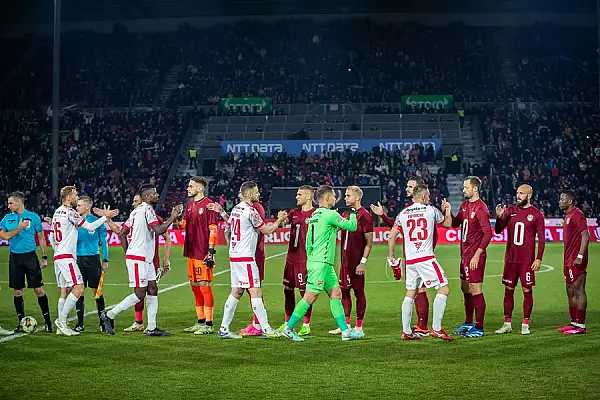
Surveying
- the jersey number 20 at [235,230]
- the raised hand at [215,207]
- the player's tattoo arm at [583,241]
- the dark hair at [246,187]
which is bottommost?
the player's tattoo arm at [583,241]

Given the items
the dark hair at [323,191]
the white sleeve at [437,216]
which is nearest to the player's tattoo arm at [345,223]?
the dark hair at [323,191]

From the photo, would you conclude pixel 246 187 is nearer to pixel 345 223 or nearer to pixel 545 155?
pixel 345 223

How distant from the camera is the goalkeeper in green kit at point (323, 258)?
11.8 m

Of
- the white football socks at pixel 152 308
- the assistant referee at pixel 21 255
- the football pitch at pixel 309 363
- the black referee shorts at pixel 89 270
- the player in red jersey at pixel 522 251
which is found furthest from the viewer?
the black referee shorts at pixel 89 270

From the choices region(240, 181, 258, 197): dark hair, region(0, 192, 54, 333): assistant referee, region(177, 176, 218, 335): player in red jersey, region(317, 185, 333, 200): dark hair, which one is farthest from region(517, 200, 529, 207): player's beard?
region(0, 192, 54, 333): assistant referee

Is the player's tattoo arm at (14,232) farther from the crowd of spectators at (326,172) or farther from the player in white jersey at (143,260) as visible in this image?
the crowd of spectators at (326,172)

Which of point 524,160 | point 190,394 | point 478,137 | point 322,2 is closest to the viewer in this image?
point 190,394

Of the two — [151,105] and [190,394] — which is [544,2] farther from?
[190,394]

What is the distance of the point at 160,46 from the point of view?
2154 inches

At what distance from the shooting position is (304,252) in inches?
510

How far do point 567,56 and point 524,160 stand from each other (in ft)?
40.9

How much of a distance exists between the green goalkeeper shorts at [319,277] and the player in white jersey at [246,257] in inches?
31.5

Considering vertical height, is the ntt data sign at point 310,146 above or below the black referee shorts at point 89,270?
above

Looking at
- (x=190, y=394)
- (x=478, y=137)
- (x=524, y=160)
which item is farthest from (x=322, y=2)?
(x=190, y=394)
